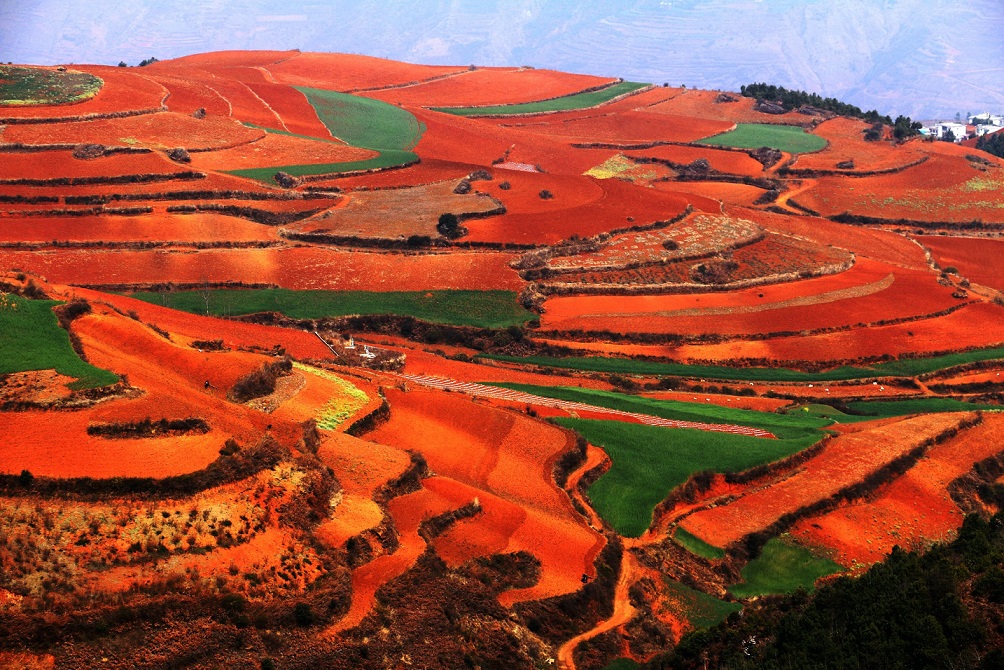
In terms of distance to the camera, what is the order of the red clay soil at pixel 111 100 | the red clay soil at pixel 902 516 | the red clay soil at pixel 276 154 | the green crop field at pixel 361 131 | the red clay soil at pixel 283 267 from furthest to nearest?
1. the green crop field at pixel 361 131
2. the red clay soil at pixel 111 100
3. the red clay soil at pixel 276 154
4. the red clay soil at pixel 283 267
5. the red clay soil at pixel 902 516

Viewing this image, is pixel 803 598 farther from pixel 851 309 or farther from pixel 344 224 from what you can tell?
pixel 344 224

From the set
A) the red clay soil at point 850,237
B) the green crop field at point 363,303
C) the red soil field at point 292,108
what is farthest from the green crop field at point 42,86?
the red clay soil at point 850,237

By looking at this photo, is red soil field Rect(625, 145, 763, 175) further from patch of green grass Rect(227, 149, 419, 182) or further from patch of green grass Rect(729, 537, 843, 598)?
patch of green grass Rect(729, 537, 843, 598)

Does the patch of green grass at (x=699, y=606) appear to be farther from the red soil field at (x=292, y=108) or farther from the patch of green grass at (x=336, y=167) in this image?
the red soil field at (x=292, y=108)

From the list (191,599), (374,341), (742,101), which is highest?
(742,101)

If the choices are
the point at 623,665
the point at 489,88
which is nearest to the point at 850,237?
the point at 623,665

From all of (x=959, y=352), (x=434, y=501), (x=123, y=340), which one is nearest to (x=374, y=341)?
(x=123, y=340)
